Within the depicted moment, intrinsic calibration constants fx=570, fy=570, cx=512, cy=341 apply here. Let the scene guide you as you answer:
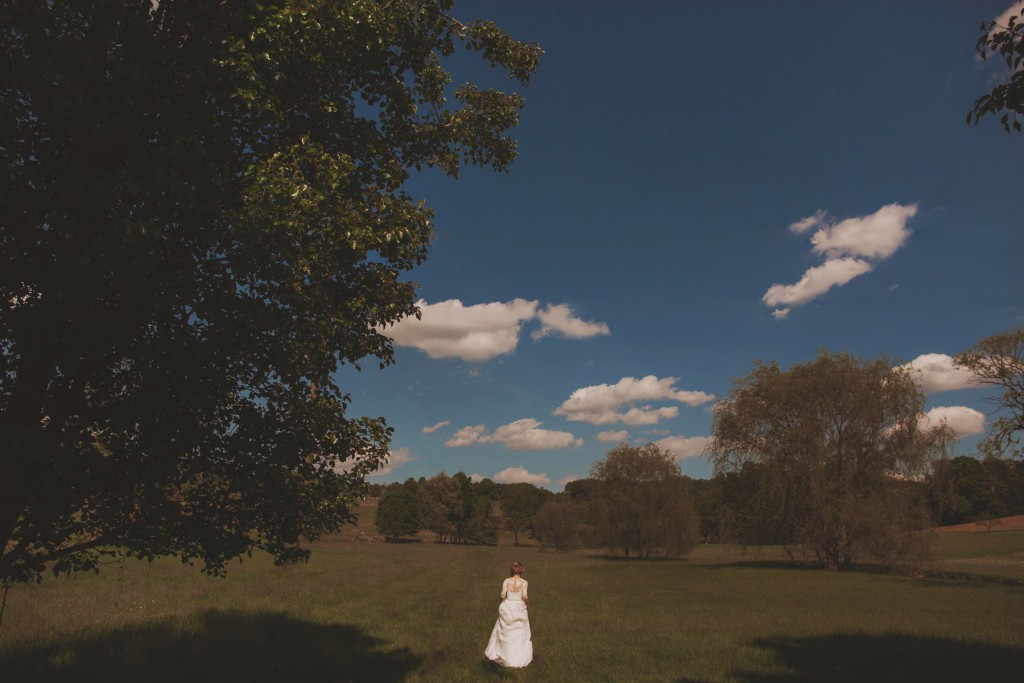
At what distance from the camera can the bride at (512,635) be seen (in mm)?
13633

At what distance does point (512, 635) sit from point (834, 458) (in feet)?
133

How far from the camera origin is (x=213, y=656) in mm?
13836

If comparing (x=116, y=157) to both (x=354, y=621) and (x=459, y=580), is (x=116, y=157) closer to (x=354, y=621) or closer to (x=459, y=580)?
(x=354, y=621)

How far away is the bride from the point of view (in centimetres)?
1363

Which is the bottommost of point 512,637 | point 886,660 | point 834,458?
point 886,660

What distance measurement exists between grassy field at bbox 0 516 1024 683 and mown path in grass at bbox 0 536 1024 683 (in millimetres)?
71

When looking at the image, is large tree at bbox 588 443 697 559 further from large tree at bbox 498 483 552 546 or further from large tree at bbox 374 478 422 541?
large tree at bbox 498 483 552 546

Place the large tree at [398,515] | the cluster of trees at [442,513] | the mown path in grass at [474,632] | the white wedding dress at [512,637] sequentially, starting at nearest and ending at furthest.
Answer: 1. the mown path in grass at [474,632]
2. the white wedding dress at [512,637]
3. the cluster of trees at [442,513]
4. the large tree at [398,515]

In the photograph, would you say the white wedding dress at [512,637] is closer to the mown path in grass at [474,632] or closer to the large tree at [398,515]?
the mown path in grass at [474,632]

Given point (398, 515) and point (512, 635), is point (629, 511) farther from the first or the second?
point (398, 515)

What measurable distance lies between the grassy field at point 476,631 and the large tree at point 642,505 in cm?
3398

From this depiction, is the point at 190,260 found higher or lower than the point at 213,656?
higher

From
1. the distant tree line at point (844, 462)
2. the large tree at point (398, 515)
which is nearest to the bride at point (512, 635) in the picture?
the distant tree line at point (844, 462)

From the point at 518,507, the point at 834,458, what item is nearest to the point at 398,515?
the point at 518,507
